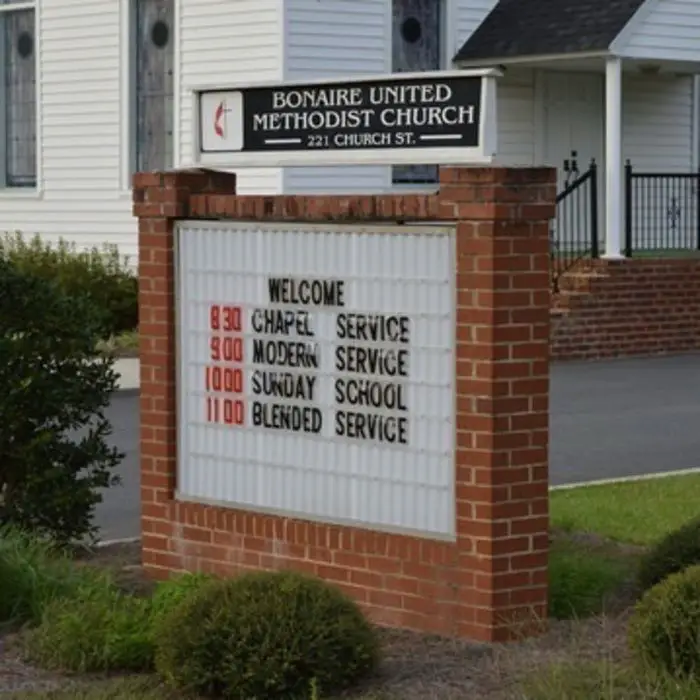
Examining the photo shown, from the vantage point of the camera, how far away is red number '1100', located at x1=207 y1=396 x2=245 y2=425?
30.9ft

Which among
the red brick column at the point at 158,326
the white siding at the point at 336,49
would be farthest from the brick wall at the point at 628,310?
the red brick column at the point at 158,326

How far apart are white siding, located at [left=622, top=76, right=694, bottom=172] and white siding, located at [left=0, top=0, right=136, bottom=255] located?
23.3 ft

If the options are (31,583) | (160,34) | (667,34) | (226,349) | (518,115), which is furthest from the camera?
(518,115)

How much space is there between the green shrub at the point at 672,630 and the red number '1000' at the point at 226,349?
9.30ft

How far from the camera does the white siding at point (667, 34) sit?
25.0 meters

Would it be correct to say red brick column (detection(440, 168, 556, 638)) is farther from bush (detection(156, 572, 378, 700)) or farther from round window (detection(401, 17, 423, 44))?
round window (detection(401, 17, 423, 44))

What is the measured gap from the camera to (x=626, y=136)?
91.5 ft

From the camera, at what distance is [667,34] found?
25516 millimetres

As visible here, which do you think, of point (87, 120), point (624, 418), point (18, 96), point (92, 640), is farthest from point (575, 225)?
point (92, 640)

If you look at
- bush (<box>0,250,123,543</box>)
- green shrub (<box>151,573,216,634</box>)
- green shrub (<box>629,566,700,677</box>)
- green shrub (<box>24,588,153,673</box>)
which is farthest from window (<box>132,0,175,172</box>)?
green shrub (<box>629,566,700,677</box>)

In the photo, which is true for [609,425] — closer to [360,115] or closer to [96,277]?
[360,115]

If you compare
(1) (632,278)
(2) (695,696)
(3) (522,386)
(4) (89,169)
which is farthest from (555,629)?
(4) (89,169)

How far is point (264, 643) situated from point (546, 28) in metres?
19.7

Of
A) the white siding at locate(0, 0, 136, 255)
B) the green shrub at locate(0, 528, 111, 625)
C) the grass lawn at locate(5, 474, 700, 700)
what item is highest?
the white siding at locate(0, 0, 136, 255)
